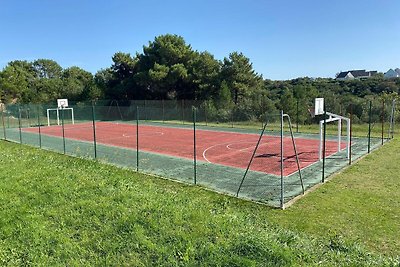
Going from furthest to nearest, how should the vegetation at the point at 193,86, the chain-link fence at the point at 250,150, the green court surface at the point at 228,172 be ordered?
the vegetation at the point at 193,86
the chain-link fence at the point at 250,150
the green court surface at the point at 228,172

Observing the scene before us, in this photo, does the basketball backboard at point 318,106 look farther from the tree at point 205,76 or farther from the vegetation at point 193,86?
the tree at point 205,76

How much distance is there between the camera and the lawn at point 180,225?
411cm

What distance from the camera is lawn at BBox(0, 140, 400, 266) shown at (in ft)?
13.5

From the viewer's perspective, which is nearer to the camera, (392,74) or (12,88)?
(12,88)

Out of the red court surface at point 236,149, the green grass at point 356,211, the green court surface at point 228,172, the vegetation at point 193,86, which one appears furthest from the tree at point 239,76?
the green grass at point 356,211

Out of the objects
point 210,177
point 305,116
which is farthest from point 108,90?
point 210,177

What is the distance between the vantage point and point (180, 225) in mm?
4996

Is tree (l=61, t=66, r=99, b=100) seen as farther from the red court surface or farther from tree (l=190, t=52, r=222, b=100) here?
the red court surface

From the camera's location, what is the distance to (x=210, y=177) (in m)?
9.09

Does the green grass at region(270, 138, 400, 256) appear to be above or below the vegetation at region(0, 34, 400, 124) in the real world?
below

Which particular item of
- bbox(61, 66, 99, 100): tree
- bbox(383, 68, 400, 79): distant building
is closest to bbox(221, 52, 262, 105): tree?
bbox(61, 66, 99, 100): tree

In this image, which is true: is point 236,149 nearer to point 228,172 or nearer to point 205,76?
point 228,172

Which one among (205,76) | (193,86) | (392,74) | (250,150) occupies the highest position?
(392,74)

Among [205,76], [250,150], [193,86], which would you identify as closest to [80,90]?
[193,86]
